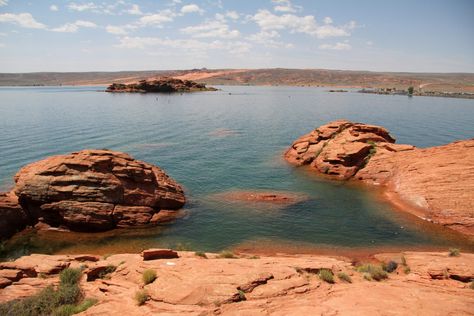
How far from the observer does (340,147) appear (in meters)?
44.4

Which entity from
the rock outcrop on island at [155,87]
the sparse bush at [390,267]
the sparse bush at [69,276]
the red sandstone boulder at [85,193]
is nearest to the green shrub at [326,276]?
the sparse bush at [390,267]

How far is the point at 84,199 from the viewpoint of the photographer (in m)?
28.2

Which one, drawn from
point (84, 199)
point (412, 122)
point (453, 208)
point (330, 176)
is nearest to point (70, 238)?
point (84, 199)

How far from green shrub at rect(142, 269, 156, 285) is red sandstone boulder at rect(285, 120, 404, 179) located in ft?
99.6

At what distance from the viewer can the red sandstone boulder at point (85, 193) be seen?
91.5 ft

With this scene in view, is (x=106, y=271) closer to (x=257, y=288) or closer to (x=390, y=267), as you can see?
(x=257, y=288)

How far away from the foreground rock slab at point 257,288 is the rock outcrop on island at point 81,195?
8825 mm

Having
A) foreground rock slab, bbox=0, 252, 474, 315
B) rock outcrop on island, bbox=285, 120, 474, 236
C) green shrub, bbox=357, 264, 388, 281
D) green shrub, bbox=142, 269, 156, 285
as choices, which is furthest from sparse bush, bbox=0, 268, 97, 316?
rock outcrop on island, bbox=285, 120, 474, 236

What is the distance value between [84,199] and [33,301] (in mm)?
15240

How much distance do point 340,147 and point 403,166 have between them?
27.7 feet

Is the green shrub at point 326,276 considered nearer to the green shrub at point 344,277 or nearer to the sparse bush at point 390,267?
the green shrub at point 344,277

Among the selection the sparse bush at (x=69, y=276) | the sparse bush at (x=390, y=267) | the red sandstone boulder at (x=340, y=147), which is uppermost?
the red sandstone boulder at (x=340, y=147)

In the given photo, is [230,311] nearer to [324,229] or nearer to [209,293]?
[209,293]

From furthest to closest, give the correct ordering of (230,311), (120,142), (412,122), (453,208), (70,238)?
1. (412,122)
2. (120,142)
3. (453,208)
4. (70,238)
5. (230,311)
